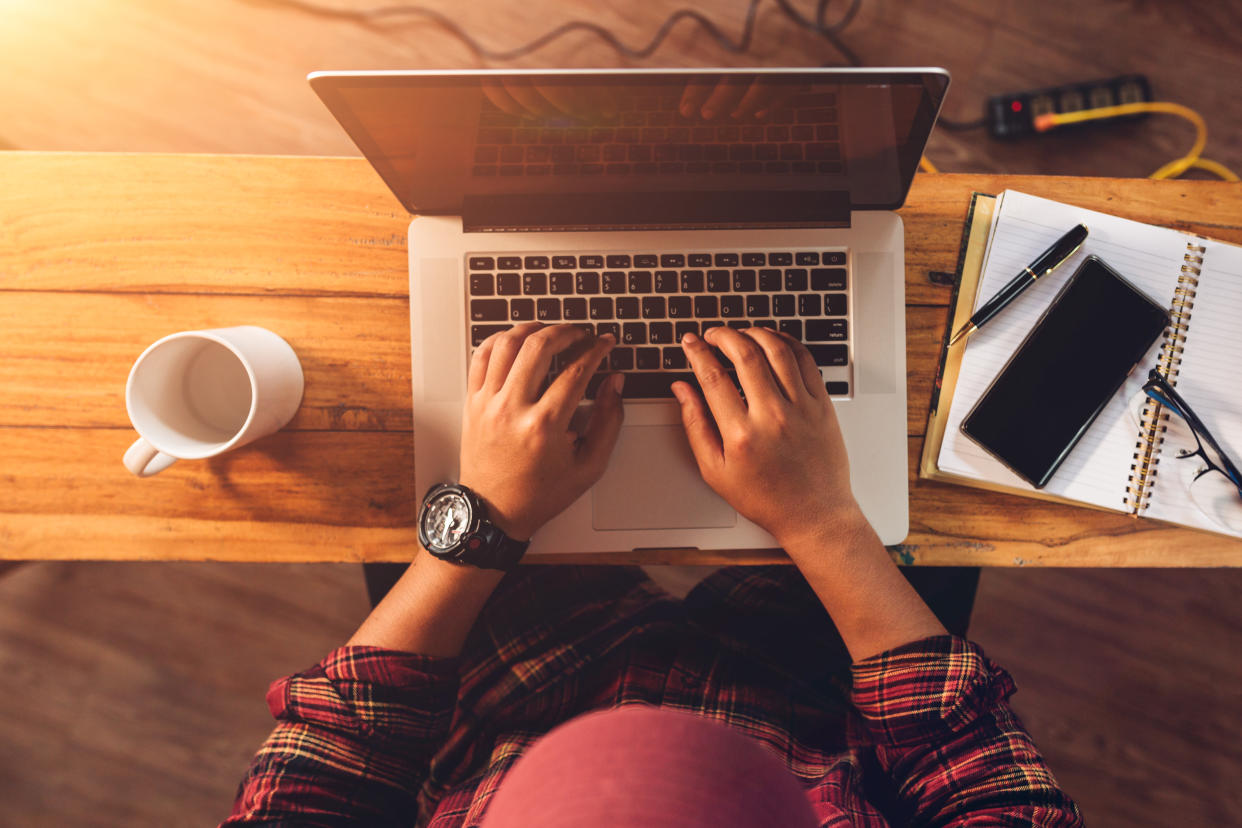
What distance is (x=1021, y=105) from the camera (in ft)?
4.35

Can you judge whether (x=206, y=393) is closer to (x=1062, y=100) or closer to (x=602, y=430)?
(x=602, y=430)

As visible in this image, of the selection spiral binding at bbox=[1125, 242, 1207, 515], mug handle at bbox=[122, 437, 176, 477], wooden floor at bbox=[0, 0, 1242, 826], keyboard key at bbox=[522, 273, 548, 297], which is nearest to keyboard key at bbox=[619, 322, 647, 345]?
keyboard key at bbox=[522, 273, 548, 297]

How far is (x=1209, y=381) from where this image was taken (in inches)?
30.1

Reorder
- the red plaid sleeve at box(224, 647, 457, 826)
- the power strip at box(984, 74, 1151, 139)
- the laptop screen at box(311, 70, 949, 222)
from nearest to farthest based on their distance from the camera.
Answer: the laptop screen at box(311, 70, 949, 222) → the red plaid sleeve at box(224, 647, 457, 826) → the power strip at box(984, 74, 1151, 139)

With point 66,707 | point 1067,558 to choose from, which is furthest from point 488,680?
point 66,707

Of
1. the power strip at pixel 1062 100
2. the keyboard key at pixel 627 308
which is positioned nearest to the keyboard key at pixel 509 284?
the keyboard key at pixel 627 308

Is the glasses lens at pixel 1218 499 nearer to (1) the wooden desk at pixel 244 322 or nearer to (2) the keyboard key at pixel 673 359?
(1) the wooden desk at pixel 244 322

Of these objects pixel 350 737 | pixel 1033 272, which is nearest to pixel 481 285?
pixel 350 737

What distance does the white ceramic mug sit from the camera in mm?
655

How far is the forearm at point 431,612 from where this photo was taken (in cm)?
72

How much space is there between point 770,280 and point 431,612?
21.0 inches

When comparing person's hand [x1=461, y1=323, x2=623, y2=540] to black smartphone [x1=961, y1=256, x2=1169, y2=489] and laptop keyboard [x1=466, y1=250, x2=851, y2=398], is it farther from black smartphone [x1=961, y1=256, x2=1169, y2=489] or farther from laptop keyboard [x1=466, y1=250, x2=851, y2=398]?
black smartphone [x1=961, y1=256, x2=1169, y2=489]

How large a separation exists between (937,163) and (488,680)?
1.32 metres

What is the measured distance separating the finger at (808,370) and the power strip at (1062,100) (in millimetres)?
986
